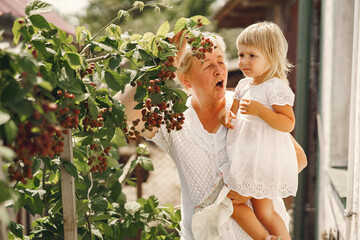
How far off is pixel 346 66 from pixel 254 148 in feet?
6.41

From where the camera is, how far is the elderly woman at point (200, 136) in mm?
2289

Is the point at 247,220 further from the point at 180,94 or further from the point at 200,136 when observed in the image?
the point at 180,94

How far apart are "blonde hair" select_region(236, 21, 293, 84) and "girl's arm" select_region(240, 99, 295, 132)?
189 mm

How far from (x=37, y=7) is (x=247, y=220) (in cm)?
132

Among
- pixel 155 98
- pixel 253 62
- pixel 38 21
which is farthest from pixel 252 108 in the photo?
pixel 38 21

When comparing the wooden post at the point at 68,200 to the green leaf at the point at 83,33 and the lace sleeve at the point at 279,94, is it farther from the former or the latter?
Result: the lace sleeve at the point at 279,94

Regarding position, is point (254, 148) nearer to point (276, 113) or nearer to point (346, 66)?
point (276, 113)

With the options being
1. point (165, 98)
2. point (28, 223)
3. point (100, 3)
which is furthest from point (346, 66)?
point (100, 3)

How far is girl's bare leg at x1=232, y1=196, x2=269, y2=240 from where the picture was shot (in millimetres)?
2166

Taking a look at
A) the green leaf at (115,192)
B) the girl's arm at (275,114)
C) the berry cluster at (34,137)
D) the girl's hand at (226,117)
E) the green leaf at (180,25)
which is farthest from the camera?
the green leaf at (115,192)

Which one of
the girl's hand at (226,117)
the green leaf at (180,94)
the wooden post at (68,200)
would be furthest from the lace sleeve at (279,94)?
the wooden post at (68,200)

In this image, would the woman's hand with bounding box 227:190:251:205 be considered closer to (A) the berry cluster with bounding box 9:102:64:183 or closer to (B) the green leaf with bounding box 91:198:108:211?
(B) the green leaf with bounding box 91:198:108:211

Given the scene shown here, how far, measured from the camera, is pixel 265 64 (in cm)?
226

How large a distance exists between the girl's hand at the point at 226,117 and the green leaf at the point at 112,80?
70cm
